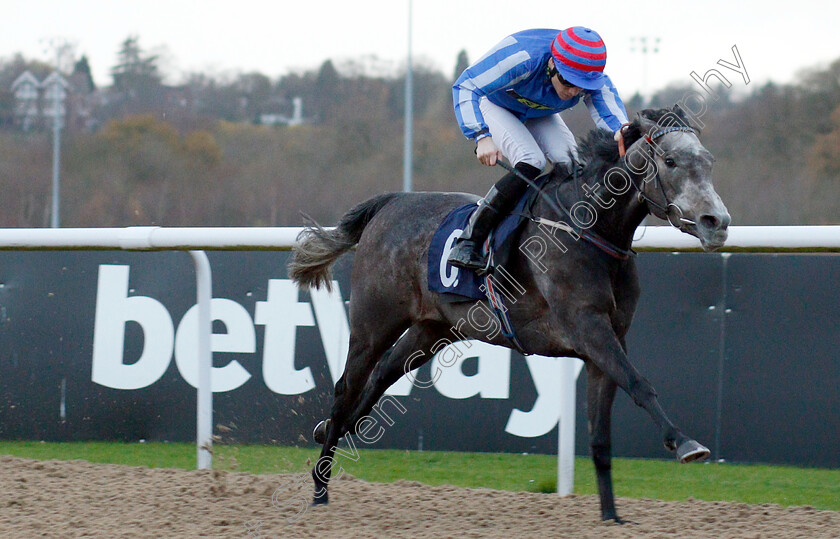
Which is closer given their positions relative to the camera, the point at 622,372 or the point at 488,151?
the point at 622,372

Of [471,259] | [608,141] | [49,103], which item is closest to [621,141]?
[608,141]

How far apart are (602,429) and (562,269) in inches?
26.7

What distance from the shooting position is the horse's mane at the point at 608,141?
3184 millimetres

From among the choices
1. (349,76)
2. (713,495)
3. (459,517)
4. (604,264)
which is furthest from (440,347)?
(349,76)

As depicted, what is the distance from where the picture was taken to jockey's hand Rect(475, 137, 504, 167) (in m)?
3.63

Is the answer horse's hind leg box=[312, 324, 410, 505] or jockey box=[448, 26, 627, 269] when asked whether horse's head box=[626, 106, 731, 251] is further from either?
horse's hind leg box=[312, 324, 410, 505]

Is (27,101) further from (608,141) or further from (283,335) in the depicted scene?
(608,141)

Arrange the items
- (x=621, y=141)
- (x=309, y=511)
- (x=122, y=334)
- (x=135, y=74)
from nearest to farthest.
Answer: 1. (x=621, y=141)
2. (x=309, y=511)
3. (x=122, y=334)
4. (x=135, y=74)

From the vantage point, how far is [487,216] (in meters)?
3.59

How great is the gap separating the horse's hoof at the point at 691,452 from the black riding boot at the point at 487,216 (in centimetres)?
111

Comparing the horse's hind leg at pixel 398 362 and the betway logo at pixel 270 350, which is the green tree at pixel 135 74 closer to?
the betway logo at pixel 270 350

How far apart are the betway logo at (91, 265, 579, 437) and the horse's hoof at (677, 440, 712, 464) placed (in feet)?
5.63

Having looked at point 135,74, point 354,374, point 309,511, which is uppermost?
point 135,74

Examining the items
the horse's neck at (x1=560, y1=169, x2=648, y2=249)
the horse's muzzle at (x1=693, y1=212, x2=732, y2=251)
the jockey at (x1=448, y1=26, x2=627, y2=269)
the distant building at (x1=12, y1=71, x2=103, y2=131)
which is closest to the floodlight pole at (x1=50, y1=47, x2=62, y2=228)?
the distant building at (x1=12, y1=71, x2=103, y2=131)
